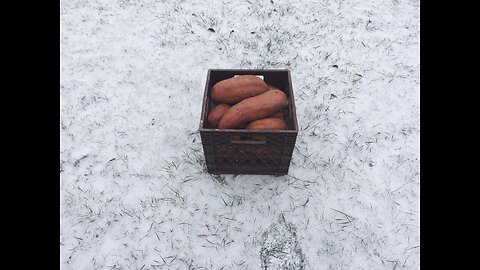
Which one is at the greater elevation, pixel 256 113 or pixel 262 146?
pixel 256 113

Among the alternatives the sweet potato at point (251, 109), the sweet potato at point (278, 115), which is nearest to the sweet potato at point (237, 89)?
the sweet potato at point (251, 109)

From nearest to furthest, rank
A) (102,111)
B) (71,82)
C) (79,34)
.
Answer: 1. (102,111)
2. (71,82)
3. (79,34)

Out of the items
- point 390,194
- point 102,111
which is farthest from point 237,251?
point 102,111

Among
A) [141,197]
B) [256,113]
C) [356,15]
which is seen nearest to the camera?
[256,113]

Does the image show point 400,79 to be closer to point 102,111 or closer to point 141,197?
point 141,197

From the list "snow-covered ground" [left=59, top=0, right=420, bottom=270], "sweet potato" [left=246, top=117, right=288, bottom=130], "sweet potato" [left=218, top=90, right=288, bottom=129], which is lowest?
"snow-covered ground" [left=59, top=0, right=420, bottom=270]

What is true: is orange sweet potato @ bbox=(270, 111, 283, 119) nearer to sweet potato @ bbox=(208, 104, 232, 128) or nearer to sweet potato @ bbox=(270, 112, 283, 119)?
sweet potato @ bbox=(270, 112, 283, 119)

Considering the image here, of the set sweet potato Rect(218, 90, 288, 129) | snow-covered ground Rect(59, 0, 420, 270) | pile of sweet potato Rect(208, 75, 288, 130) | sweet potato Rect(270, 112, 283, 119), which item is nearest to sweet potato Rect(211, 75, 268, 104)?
pile of sweet potato Rect(208, 75, 288, 130)
